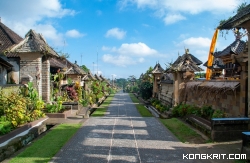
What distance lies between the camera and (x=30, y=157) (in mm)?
6215

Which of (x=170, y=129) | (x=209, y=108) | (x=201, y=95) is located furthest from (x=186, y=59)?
(x=170, y=129)

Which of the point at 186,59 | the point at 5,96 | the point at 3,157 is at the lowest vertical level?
the point at 3,157

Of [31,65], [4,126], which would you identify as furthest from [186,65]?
[4,126]

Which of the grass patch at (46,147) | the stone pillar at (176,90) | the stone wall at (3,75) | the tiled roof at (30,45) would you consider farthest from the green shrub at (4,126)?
the stone pillar at (176,90)

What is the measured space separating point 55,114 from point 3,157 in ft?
20.2

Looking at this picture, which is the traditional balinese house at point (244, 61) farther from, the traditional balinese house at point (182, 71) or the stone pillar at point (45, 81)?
the stone pillar at point (45, 81)

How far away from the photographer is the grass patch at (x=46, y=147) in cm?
611

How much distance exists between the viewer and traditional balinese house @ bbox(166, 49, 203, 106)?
1441 cm

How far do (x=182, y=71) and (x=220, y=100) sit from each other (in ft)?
14.9

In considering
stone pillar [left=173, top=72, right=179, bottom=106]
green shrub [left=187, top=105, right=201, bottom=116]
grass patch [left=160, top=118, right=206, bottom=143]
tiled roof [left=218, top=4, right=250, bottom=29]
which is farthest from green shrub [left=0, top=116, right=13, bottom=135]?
stone pillar [left=173, top=72, right=179, bottom=106]

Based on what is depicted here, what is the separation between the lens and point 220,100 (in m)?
10.3

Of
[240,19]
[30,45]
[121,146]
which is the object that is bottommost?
[121,146]

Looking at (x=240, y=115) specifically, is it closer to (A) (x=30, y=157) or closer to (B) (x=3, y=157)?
(A) (x=30, y=157)

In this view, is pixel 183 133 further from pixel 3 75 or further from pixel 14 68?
pixel 14 68
